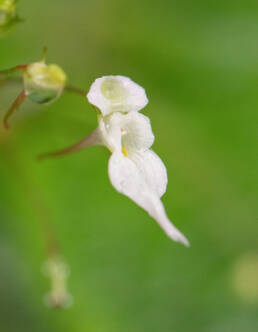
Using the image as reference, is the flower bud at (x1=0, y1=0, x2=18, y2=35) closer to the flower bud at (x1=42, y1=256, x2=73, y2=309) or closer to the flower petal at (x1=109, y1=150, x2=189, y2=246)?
the flower petal at (x1=109, y1=150, x2=189, y2=246)

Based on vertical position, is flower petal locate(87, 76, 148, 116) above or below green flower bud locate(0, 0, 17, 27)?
below

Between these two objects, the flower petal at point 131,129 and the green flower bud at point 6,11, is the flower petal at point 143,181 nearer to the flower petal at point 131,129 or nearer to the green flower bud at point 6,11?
the flower petal at point 131,129

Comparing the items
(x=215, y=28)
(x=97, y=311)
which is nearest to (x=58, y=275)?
(x=97, y=311)

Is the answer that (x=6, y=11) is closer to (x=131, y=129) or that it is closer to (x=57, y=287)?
(x=131, y=129)

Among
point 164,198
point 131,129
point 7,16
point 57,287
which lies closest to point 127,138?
point 131,129

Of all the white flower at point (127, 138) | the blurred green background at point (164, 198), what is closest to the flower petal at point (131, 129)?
the white flower at point (127, 138)

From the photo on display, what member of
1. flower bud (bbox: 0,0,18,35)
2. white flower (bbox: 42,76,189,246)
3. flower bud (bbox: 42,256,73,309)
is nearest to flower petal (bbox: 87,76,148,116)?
white flower (bbox: 42,76,189,246)
